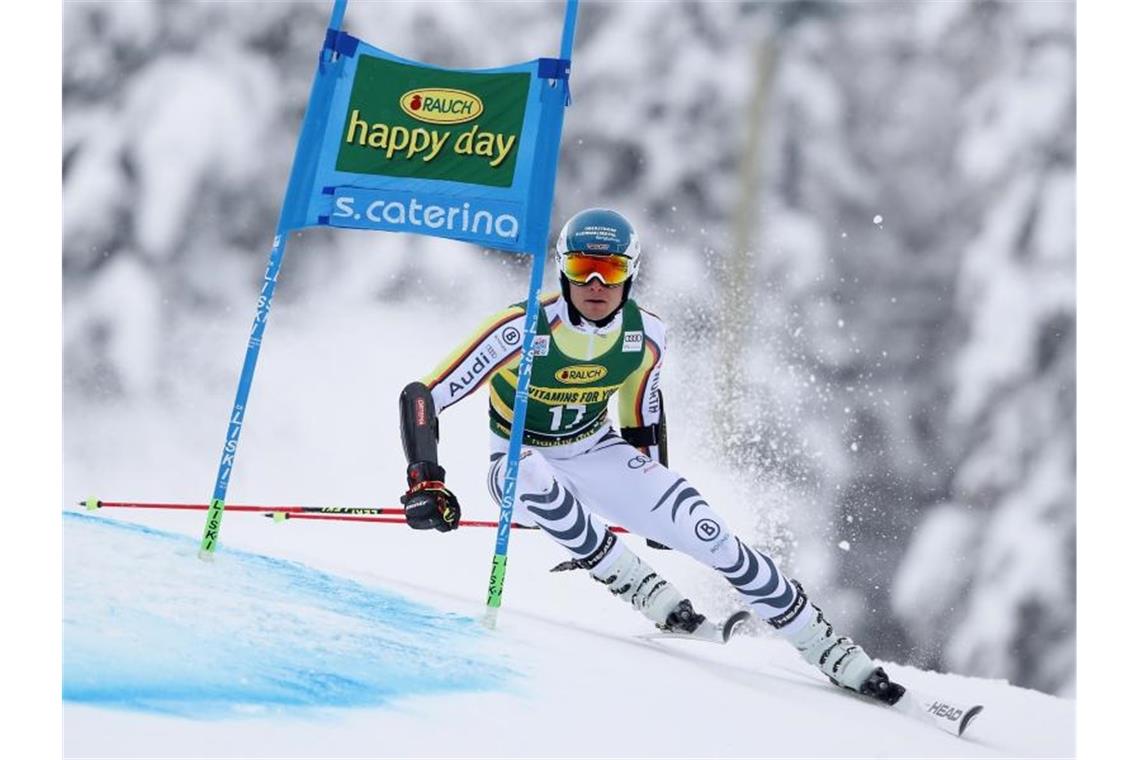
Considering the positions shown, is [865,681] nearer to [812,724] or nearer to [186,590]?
[812,724]

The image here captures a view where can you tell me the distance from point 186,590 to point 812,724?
1646mm

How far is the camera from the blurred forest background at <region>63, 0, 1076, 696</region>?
4406mm

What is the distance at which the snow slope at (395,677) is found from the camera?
3035 mm

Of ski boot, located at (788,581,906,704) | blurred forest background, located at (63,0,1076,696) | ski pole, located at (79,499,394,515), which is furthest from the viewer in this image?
blurred forest background, located at (63,0,1076,696)

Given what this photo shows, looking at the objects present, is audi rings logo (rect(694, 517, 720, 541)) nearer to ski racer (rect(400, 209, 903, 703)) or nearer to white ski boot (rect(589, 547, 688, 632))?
ski racer (rect(400, 209, 903, 703))

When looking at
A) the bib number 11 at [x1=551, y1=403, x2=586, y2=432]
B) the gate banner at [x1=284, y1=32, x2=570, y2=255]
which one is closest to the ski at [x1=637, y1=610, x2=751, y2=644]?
the bib number 11 at [x1=551, y1=403, x2=586, y2=432]

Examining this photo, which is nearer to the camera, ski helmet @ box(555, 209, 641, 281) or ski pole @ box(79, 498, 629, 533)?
ski helmet @ box(555, 209, 641, 281)

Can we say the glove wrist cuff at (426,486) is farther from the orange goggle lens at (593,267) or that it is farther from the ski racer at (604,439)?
the orange goggle lens at (593,267)

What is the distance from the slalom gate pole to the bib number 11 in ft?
0.94

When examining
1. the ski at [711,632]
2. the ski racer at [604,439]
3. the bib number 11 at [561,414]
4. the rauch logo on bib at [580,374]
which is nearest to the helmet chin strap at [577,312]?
the ski racer at [604,439]

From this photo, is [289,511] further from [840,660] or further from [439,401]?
[840,660]

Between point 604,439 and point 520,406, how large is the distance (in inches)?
20.4

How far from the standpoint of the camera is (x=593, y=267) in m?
3.54

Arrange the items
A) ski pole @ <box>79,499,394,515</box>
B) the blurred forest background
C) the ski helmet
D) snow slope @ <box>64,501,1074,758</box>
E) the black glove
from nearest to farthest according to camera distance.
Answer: snow slope @ <box>64,501,1074,758</box> < the black glove < the ski helmet < ski pole @ <box>79,499,394,515</box> < the blurred forest background
